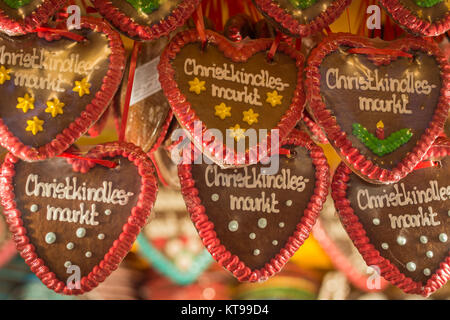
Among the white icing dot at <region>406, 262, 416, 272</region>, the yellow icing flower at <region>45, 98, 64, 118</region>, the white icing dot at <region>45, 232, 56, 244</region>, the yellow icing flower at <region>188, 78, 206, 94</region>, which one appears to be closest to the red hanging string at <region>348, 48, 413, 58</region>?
the yellow icing flower at <region>188, 78, 206, 94</region>

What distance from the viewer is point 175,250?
1271mm

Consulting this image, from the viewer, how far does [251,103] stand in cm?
74

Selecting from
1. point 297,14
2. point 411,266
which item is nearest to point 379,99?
point 297,14

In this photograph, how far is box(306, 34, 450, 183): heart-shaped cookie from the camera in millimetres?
735

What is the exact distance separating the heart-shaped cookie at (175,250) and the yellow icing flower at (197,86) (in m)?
0.60

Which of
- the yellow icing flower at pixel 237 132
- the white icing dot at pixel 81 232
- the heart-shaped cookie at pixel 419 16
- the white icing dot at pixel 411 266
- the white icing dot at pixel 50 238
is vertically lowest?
the white icing dot at pixel 411 266

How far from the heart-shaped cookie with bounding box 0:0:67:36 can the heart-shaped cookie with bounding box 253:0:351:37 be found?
0.33 m

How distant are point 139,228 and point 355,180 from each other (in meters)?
0.40

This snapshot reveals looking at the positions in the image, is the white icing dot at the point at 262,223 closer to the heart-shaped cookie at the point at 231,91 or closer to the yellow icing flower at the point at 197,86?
the heart-shaped cookie at the point at 231,91

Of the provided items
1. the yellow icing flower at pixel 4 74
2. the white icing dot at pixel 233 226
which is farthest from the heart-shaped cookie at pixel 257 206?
the yellow icing flower at pixel 4 74

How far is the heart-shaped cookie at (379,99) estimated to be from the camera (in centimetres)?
74

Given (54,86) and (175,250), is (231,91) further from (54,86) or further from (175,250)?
(175,250)
